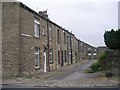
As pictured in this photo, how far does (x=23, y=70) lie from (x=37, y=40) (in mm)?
5324

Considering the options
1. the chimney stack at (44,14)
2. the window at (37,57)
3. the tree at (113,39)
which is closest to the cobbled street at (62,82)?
the tree at (113,39)

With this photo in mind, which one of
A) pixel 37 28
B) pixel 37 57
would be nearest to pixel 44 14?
pixel 37 28

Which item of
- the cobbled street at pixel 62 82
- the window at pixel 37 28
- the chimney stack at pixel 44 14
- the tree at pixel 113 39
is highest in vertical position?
the chimney stack at pixel 44 14

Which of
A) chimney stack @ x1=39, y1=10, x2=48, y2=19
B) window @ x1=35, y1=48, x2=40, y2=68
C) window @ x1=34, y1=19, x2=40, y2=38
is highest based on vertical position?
chimney stack @ x1=39, y1=10, x2=48, y2=19

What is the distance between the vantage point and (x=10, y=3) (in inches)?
911

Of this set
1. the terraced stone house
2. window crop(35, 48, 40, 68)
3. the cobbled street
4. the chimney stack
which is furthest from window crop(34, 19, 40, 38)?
the cobbled street

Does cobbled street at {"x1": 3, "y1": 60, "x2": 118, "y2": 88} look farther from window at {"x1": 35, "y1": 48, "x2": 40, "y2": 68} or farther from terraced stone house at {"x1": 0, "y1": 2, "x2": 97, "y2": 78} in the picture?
window at {"x1": 35, "y1": 48, "x2": 40, "y2": 68}

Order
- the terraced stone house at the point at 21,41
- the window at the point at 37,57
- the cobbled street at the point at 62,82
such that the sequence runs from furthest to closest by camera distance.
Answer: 1. the window at the point at 37,57
2. the terraced stone house at the point at 21,41
3. the cobbled street at the point at 62,82

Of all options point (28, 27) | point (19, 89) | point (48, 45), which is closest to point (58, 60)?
point (48, 45)

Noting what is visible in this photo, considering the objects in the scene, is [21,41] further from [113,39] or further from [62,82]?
[113,39]

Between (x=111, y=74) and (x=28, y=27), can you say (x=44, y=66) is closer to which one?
(x=28, y=27)

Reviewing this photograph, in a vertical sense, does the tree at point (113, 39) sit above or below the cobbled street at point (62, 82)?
above

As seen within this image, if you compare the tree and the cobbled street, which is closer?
the cobbled street

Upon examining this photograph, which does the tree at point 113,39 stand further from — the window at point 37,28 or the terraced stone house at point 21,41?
the window at point 37,28
